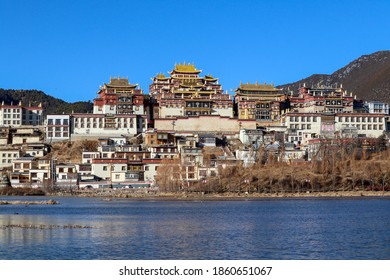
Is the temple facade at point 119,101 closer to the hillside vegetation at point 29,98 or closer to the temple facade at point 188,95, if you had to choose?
the temple facade at point 188,95

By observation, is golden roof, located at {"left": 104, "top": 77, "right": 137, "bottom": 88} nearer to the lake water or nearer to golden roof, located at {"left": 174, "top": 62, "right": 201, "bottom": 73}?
golden roof, located at {"left": 174, "top": 62, "right": 201, "bottom": 73}

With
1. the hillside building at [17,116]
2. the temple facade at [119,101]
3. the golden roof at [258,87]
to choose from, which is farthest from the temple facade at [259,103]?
the hillside building at [17,116]

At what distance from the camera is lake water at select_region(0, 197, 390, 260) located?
28844 millimetres

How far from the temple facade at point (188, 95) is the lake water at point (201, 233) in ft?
133

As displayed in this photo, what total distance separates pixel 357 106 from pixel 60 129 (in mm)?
38948

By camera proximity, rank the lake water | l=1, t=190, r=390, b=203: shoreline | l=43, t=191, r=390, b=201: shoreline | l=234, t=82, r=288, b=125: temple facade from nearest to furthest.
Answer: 1. the lake water
2. l=43, t=191, r=390, b=201: shoreline
3. l=1, t=190, r=390, b=203: shoreline
4. l=234, t=82, r=288, b=125: temple facade

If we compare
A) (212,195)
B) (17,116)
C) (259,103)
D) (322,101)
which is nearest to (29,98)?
(17,116)

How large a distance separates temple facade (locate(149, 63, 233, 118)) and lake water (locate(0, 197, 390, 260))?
40.5 meters

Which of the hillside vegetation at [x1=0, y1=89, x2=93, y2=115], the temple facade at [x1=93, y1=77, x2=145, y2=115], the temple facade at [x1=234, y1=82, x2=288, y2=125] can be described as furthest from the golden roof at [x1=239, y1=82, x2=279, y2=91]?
the hillside vegetation at [x1=0, y1=89, x2=93, y2=115]

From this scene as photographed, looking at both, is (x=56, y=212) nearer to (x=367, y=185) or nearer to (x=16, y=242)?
(x=16, y=242)

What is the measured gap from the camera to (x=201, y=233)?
36500 millimetres

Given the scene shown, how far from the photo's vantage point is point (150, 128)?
93.0 metres

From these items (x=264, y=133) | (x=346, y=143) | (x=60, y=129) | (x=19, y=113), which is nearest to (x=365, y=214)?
(x=346, y=143)

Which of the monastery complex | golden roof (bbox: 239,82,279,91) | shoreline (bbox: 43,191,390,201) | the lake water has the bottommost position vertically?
the lake water
